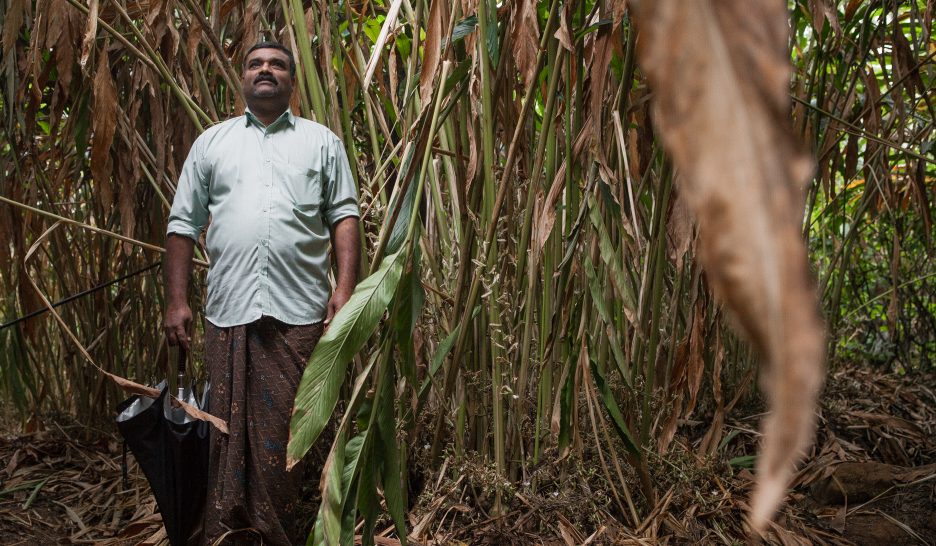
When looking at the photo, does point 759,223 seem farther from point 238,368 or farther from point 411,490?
point 411,490

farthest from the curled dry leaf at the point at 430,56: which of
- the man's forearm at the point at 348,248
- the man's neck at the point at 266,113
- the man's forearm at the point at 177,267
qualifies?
the man's forearm at the point at 177,267

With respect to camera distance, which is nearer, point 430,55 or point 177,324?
point 430,55

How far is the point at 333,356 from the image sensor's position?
0.88m

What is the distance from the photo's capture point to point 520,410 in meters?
1.65

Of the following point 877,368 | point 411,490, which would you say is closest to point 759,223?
point 411,490

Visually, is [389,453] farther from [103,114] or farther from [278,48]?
[278,48]

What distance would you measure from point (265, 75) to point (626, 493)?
1.15 m

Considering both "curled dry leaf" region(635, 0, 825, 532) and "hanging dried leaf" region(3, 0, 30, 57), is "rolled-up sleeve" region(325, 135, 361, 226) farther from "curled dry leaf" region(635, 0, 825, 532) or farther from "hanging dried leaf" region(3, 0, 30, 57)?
"curled dry leaf" region(635, 0, 825, 532)

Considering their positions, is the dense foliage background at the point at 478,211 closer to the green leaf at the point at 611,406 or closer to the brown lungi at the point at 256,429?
the green leaf at the point at 611,406

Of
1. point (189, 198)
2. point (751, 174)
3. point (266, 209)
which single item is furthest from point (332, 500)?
point (189, 198)

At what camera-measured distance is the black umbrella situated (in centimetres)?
171

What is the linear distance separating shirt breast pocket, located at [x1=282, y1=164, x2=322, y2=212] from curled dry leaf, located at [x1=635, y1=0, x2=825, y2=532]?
163cm

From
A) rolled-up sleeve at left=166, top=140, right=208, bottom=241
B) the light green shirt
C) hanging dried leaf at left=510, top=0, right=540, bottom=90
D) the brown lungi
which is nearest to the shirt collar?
the light green shirt

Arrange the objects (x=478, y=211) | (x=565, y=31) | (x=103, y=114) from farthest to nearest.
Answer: (x=478, y=211), (x=103, y=114), (x=565, y=31)
